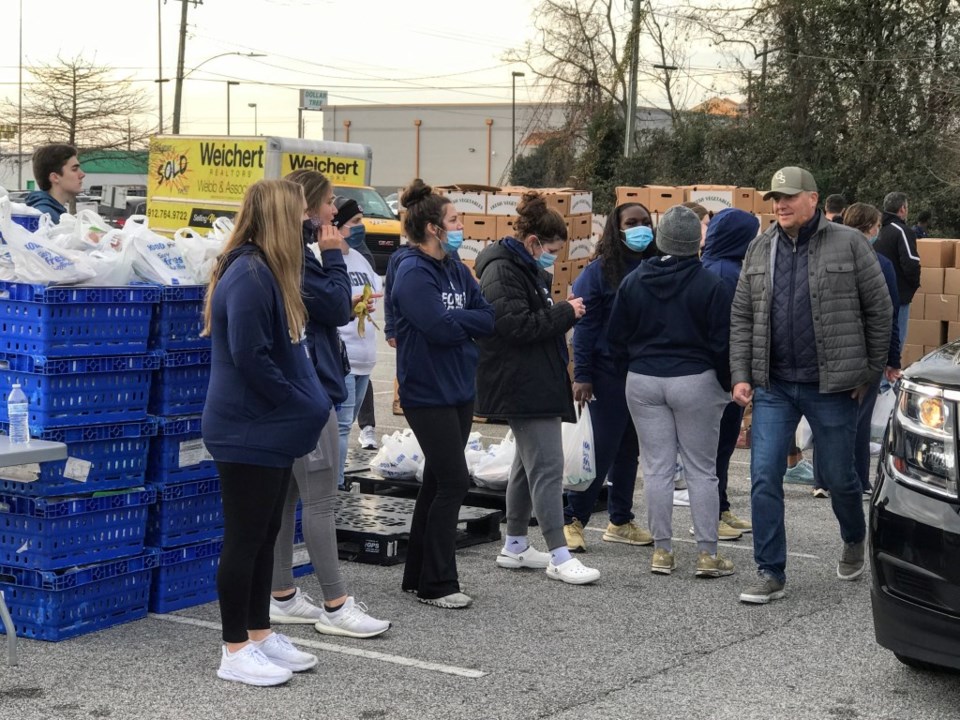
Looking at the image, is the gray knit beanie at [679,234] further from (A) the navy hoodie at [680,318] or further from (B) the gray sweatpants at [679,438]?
(B) the gray sweatpants at [679,438]

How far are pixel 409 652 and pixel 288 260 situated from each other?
5.65 ft

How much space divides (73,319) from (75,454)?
22.6 inches

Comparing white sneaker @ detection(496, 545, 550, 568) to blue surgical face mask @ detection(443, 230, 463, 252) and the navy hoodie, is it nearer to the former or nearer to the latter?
the navy hoodie

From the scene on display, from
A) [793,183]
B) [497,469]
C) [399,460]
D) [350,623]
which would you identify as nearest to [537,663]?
[350,623]

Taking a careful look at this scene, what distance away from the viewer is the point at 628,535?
25.2 feet

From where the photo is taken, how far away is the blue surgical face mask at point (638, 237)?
7.28 metres

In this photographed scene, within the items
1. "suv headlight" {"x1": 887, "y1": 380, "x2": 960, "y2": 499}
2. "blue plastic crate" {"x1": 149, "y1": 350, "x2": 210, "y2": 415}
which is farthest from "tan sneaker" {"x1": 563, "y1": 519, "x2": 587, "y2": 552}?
"suv headlight" {"x1": 887, "y1": 380, "x2": 960, "y2": 499}

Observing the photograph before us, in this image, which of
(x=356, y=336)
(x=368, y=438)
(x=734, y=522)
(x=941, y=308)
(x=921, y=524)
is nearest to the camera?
(x=921, y=524)

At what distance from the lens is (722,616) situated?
20.1 ft

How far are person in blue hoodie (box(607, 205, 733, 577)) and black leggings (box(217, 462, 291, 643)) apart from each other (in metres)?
2.40

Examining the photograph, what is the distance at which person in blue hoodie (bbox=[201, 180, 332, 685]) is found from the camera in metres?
4.84

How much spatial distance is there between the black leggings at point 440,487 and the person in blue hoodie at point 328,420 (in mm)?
450

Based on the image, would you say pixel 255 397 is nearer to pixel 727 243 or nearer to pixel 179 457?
pixel 179 457

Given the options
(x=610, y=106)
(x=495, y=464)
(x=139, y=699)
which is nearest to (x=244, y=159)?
(x=495, y=464)
